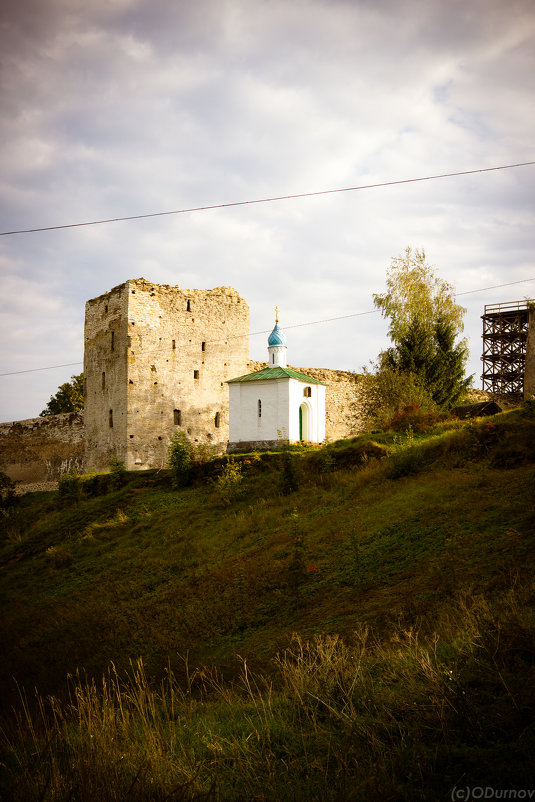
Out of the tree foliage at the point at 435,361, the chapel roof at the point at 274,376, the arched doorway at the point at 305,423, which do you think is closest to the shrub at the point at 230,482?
the chapel roof at the point at 274,376

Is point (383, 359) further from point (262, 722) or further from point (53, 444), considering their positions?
point (262, 722)

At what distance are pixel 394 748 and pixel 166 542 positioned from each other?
457 inches

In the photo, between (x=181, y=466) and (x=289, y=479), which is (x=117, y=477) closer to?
(x=181, y=466)

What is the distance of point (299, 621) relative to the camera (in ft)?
28.9

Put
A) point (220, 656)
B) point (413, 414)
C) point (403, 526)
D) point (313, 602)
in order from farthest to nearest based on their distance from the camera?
point (413, 414) < point (403, 526) < point (313, 602) < point (220, 656)

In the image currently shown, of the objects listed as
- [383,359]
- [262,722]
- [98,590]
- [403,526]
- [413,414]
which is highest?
[383,359]

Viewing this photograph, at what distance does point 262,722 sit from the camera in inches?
197

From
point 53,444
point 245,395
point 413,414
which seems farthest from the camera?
point 53,444

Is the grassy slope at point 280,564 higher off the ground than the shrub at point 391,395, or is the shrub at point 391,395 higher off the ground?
the shrub at point 391,395

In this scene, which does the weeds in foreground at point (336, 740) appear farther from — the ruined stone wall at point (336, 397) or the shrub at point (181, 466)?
the ruined stone wall at point (336, 397)

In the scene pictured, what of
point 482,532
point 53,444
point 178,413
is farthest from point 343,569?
→ point 53,444

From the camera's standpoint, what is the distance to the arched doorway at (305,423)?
25.6 metres

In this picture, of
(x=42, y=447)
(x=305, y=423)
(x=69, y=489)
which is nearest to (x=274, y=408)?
(x=305, y=423)

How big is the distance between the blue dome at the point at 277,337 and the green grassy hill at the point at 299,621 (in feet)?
25.4
